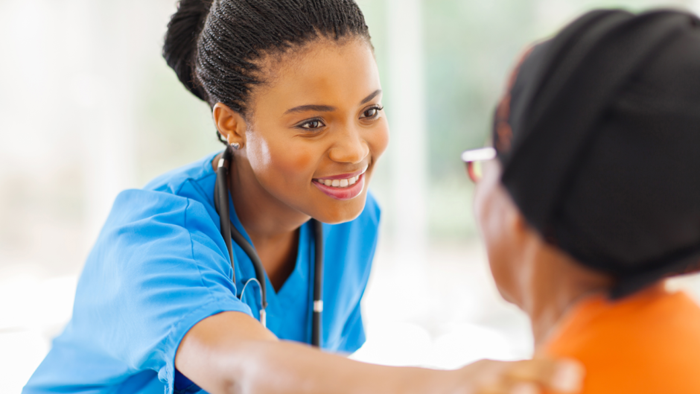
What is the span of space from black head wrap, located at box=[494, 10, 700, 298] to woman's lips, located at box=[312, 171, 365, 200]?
0.62 meters

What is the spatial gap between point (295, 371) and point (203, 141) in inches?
105

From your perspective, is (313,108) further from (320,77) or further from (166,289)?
(166,289)

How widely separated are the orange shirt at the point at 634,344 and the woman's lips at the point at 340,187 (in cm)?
63

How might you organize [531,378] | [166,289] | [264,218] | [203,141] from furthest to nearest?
[203,141] < [264,218] < [166,289] < [531,378]

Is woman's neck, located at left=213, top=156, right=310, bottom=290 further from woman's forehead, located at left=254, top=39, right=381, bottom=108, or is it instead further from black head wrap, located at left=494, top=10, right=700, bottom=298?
black head wrap, located at left=494, top=10, right=700, bottom=298

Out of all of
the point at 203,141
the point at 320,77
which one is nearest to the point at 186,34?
the point at 320,77

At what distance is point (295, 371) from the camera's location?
70cm

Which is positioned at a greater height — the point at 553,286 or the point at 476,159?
the point at 476,159

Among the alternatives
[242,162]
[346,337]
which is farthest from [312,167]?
[346,337]

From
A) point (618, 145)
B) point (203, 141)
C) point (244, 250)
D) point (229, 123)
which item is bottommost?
point (203, 141)

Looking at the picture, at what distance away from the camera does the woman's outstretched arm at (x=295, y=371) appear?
50cm

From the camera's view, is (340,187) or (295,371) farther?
(340,187)

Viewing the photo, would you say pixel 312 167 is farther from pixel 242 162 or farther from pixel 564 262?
pixel 564 262

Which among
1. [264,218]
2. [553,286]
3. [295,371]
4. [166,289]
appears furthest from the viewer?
[264,218]
